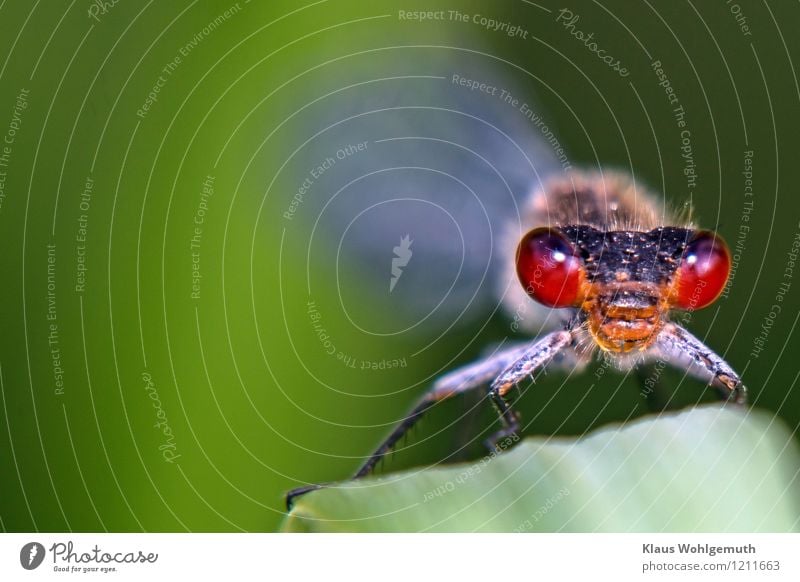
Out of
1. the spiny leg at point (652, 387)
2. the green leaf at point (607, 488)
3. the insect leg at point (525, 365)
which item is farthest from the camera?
the spiny leg at point (652, 387)

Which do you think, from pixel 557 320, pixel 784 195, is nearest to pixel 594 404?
pixel 557 320

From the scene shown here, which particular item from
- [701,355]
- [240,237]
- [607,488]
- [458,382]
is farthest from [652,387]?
[240,237]

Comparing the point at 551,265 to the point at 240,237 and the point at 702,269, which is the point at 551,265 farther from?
the point at 240,237

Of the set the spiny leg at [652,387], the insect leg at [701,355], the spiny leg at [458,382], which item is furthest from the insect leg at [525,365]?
the spiny leg at [652,387]

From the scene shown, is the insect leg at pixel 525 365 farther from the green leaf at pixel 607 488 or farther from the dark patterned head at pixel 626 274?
the green leaf at pixel 607 488
